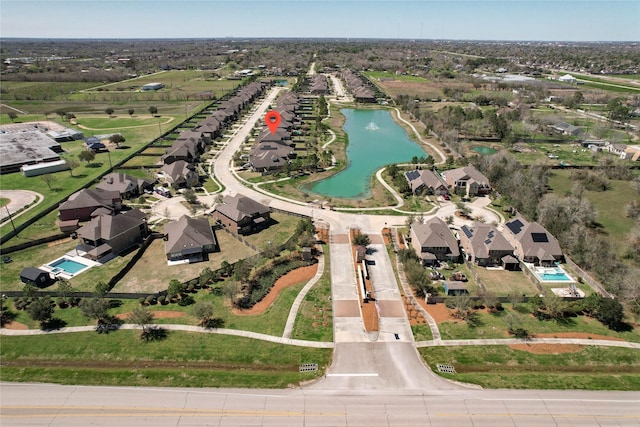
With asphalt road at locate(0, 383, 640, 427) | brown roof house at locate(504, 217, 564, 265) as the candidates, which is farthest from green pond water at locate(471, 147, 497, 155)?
asphalt road at locate(0, 383, 640, 427)

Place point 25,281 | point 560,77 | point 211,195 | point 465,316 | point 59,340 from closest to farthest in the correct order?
point 59,340 < point 465,316 < point 25,281 < point 211,195 < point 560,77

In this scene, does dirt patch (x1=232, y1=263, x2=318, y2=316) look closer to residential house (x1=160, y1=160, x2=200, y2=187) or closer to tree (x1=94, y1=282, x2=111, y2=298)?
tree (x1=94, y1=282, x2=111, y2=298)

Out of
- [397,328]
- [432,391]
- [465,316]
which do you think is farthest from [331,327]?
[465,316]

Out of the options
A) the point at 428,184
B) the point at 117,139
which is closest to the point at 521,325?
the point at 428,184

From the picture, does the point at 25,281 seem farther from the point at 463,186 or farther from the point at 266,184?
the point at 463,186

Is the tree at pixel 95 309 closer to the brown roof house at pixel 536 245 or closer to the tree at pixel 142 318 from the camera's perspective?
the tree at pixel 142 318

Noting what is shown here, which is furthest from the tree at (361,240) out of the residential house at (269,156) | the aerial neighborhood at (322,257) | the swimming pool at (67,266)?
the swimming pool at (67,266)
